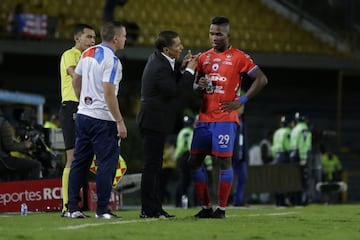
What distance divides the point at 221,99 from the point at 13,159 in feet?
13.0

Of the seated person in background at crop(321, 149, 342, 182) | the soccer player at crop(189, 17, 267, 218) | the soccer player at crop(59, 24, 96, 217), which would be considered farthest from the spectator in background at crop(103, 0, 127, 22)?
the soccer player at crop(189, 17, 267, 218)

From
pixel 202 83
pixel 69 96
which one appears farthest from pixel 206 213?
pixel 69 96

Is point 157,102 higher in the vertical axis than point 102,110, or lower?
higher

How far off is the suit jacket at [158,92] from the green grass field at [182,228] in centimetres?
101

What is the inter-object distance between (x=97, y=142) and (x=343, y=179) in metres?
17.6

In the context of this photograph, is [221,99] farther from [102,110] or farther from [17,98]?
[17,98]

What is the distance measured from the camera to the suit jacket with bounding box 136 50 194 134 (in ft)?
34.5

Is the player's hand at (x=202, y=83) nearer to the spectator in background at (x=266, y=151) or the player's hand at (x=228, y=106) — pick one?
the player's hand at (x=228, y=106)

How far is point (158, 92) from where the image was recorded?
10562 millimetres

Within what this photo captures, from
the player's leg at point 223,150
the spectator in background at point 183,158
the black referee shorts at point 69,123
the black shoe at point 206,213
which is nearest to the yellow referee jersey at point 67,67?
the black referee shorts at point 69,123

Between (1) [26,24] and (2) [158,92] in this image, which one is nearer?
(2) [158,92]

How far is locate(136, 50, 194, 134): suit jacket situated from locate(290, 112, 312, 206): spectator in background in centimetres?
1023

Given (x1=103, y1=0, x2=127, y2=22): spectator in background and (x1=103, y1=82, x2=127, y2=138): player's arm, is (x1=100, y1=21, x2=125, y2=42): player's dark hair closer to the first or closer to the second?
(x1=103, y1=82, x2=127, y2=138): player's arm

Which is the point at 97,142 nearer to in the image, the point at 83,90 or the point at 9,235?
the point at 83,90
